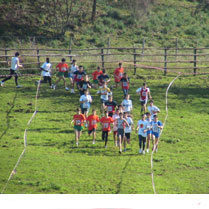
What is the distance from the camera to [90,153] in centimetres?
1977

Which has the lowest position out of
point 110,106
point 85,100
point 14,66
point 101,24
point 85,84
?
point 110,106

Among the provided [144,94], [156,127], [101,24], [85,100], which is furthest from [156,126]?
[101,24]

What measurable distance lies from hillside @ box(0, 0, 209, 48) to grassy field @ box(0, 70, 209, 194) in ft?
44.0

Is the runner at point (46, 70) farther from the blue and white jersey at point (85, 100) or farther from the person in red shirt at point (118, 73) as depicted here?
the blue and white jersey at point (85, 100)

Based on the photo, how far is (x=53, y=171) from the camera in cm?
1825

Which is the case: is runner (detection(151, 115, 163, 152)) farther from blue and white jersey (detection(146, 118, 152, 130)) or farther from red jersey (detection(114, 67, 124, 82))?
red jersey (detection(114, 67, 124, 82))

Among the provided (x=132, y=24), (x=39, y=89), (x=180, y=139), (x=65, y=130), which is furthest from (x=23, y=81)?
(x=132, y=24)

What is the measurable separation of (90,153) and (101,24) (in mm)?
25102

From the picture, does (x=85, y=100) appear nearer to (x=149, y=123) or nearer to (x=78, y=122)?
(x=78, y=122)

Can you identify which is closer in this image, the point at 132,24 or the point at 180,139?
the point at 180,139

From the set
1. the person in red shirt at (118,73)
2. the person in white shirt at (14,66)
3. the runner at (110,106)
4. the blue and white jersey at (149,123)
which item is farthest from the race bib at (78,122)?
the person in white shirt at (14,66)

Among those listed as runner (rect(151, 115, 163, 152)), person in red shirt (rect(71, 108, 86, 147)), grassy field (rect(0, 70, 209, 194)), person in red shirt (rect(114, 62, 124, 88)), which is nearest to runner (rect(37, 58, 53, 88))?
grassy field (rect(0, 70, 209, 194))

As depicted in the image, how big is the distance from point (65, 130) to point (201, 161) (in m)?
6.13
